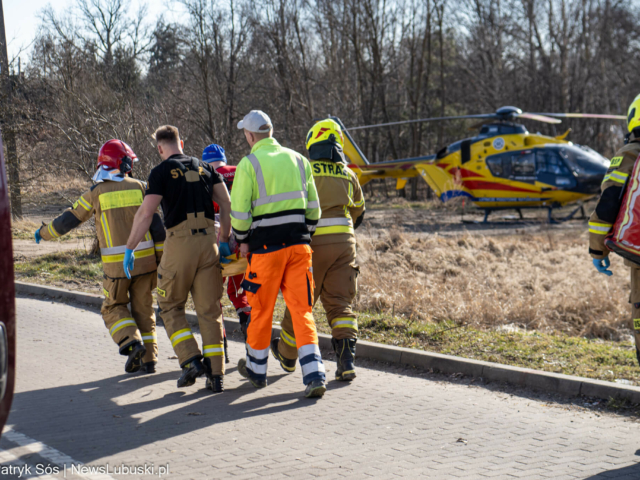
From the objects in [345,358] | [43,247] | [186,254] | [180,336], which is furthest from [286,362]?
[43,247]

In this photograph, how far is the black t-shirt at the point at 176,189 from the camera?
545 centimetres

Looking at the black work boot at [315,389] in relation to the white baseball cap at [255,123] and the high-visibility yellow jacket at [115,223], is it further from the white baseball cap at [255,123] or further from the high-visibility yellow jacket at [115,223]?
the white baseball cap at [255,123]

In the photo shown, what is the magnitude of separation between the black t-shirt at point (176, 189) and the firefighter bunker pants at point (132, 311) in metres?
0.96

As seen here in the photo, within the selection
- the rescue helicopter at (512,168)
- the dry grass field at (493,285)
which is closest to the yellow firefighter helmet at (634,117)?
the dry grass field at (493,285)

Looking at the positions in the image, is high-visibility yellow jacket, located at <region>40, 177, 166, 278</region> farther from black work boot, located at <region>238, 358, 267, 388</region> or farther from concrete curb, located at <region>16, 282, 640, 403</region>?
concrete curb, located at <region>16, 282, 640, 403</region>

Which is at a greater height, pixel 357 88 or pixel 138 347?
pixel 357 88

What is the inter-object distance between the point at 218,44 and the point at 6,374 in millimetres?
24036

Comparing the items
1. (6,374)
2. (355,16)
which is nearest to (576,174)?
(355,16)

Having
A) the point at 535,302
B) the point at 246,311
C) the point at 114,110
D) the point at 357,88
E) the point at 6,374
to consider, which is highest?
the point at 357,88

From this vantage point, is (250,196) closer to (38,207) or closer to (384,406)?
(384,406)

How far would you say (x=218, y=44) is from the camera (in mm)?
24828

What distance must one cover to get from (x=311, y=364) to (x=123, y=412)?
1.51 metres

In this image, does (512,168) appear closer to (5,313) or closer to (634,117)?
(634,117)

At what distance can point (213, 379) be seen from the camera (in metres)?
5.61
